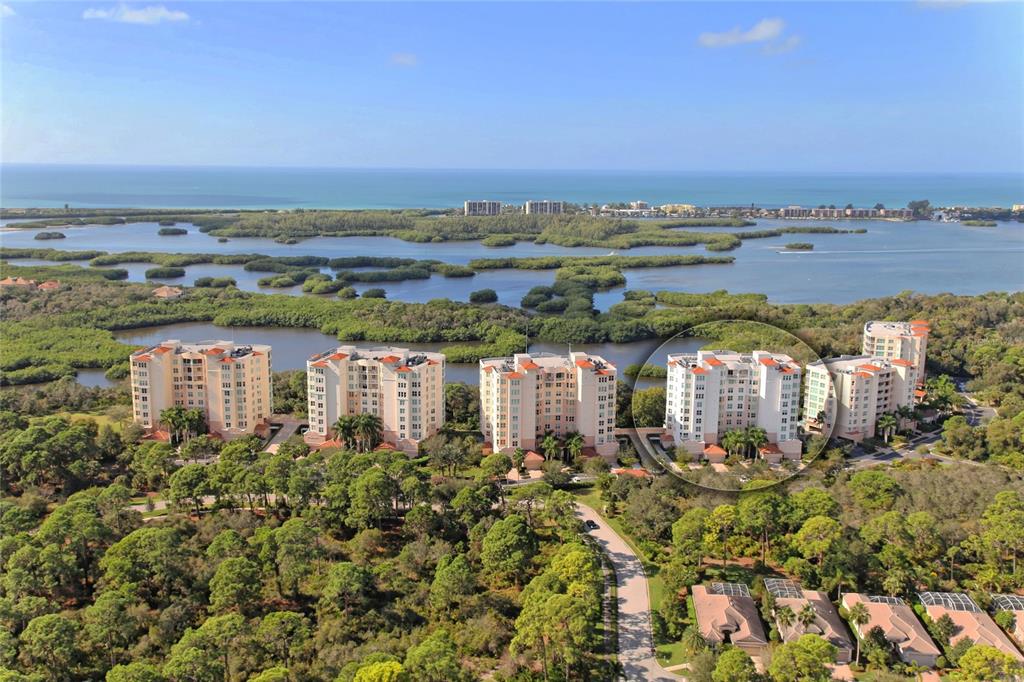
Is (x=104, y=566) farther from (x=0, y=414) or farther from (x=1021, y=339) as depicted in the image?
(x=1021, y=339)

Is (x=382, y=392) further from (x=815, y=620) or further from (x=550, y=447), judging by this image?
(x=815, y=620)

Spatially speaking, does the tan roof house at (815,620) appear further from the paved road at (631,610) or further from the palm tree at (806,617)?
the paved road at (631,610)

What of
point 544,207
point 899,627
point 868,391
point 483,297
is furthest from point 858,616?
point 544,207

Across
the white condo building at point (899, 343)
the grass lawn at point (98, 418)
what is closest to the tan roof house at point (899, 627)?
the white condo building at point (899, 343)

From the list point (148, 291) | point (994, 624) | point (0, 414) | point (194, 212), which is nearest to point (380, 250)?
point (148, 291)

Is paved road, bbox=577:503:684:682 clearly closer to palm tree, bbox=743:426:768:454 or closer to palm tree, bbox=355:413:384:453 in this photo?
palm tree, bbox=743:426:768:454
